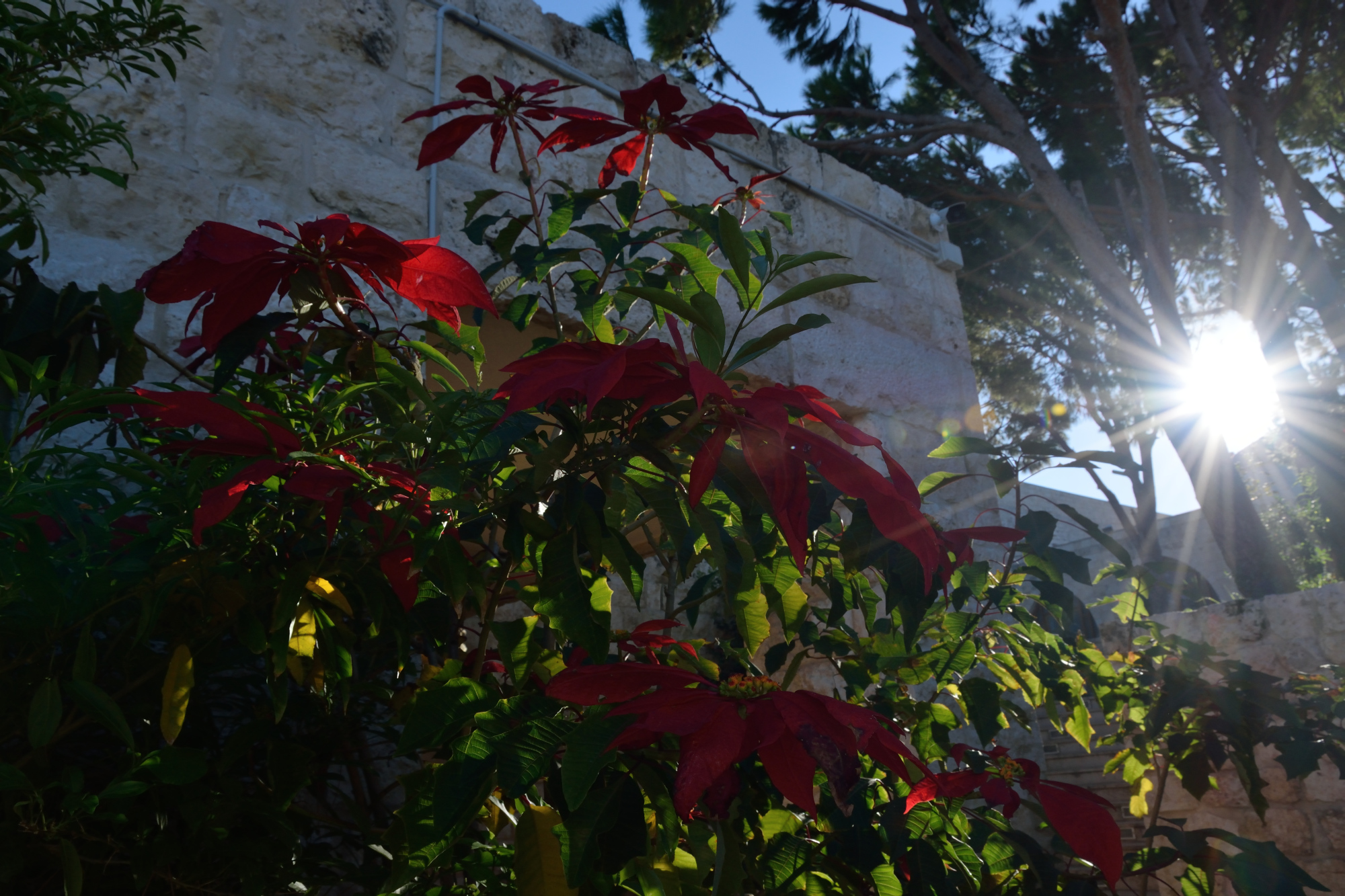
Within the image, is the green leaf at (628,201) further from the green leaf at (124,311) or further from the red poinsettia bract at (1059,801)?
the red poinsettia bract at (1059,801)

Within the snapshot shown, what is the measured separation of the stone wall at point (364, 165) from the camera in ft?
4.77

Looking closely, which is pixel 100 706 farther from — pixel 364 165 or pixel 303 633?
pixel 364 165

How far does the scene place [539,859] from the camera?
2.15 feet

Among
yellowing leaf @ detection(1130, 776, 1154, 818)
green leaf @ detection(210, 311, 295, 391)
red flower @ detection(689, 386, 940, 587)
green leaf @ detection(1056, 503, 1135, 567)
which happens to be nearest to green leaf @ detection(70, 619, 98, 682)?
green leaf @ detection(210, 311, 295, 391)

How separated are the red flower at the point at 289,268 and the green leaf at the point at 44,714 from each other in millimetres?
282

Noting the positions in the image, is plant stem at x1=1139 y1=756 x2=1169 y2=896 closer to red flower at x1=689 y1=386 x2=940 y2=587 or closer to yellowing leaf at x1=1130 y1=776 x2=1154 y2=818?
yellowing leaf at x1=1130 y1=776 x2=1154 y2=818

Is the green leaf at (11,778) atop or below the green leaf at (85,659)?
below

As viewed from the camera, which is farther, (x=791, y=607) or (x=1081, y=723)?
(x=1081, y=723)

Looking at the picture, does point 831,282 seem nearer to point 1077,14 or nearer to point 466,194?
point 466,194

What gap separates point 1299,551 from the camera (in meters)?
9.75

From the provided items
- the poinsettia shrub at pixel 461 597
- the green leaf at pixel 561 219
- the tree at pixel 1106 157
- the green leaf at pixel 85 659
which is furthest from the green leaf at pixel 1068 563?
the tree at pixel 1106 157

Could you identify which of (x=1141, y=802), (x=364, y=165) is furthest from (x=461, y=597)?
(x=1141, y=802)

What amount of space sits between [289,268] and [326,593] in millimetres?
283

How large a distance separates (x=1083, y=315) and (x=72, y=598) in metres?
8.18
